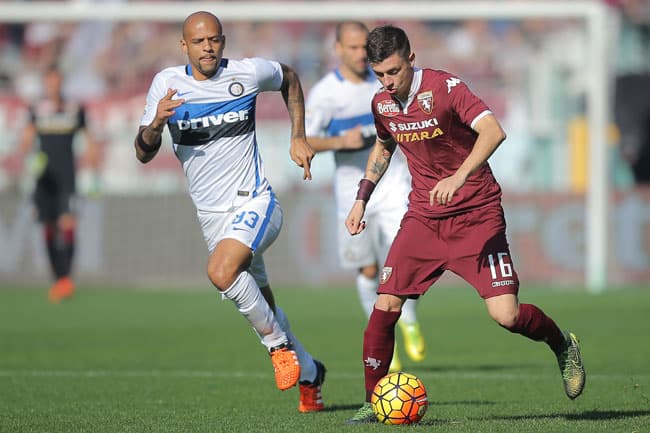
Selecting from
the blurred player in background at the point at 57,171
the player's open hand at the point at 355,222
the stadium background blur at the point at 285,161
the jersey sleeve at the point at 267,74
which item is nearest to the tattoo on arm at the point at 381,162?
the player's open hand at the point at 355,222

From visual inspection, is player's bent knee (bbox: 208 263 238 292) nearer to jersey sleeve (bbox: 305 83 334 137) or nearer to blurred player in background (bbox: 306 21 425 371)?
blurred player in background (bbox: 306 21 425 371)

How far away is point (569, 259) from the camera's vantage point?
19562mm

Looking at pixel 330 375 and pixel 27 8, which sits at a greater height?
pixel 27 8

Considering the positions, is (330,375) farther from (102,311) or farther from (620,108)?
(620,108)

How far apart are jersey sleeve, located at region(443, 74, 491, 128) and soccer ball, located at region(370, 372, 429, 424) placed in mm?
1567

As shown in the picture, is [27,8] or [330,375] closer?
[330,375]

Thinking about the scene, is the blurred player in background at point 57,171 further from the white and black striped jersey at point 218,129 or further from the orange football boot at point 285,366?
the orange football boot at point 285,366

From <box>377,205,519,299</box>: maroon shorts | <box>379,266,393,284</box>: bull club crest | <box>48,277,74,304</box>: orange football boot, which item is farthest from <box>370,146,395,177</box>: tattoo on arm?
<box>48,277,74,304</box>: orange football boot

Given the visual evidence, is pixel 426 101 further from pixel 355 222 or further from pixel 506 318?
pixel 506 318

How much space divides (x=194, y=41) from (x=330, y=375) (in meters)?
3.49

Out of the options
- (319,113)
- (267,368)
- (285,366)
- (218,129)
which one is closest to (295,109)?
(218,129)

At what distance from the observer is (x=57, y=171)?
17.8 metres

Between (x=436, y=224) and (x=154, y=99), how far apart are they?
2.01m

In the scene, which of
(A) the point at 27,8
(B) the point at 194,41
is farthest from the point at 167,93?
(A) the point at 27,8
